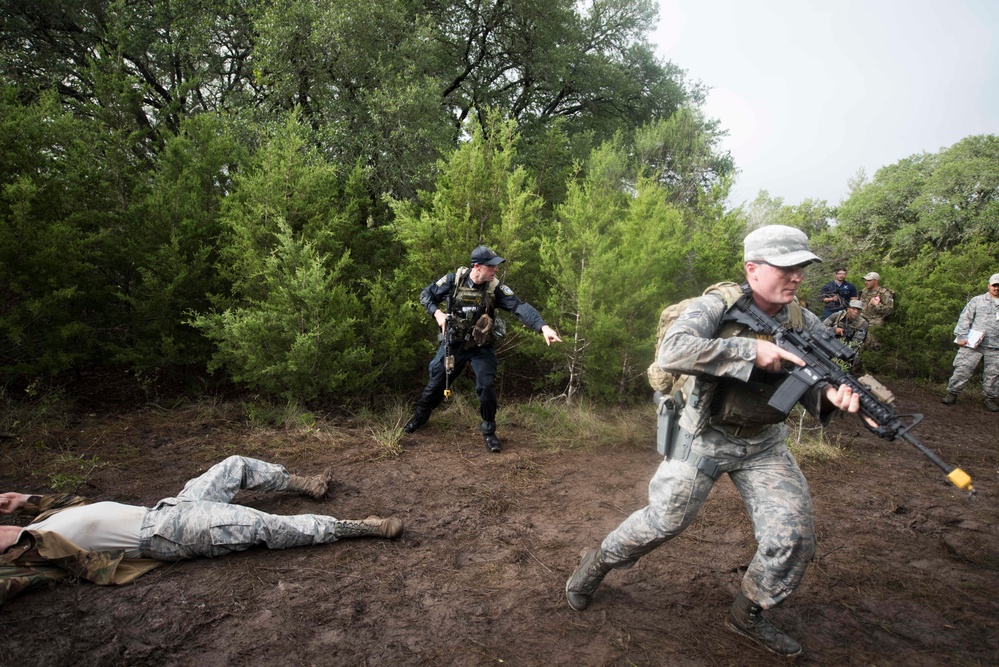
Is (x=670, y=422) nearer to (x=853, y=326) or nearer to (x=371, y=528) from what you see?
(x=371, y=528)

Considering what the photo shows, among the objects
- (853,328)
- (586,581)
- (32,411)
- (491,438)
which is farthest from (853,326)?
(32,411)

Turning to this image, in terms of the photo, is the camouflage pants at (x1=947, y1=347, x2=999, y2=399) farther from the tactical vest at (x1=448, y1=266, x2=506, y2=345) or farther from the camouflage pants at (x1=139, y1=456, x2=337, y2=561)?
the camouflage pants at (x1=139, y1=456, x2=337, y2=561)

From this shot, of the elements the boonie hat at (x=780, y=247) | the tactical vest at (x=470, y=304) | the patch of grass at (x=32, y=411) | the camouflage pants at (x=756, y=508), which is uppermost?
the boonie hat at (x=780, y=247)

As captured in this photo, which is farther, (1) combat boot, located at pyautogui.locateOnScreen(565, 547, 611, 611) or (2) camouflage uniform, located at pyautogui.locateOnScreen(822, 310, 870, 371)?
(2) camouflage uniform, located at pyautogui.locateOnScreen(822, 310, 870, 371)

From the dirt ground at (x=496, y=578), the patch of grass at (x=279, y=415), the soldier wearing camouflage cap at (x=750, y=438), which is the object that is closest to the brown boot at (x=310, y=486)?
the dirt ground at (x=496, y=578)

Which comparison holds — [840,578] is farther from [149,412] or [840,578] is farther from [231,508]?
[149,412]

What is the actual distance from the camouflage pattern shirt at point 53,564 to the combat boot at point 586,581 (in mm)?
2485

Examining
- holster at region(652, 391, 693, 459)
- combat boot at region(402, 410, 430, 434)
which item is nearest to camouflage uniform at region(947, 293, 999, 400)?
holster at region(652, 391, 693, 459)

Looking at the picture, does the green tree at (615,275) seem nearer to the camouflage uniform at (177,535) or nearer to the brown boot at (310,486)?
the brown boot at (310,486)

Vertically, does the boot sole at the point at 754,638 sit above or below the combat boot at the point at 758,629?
below

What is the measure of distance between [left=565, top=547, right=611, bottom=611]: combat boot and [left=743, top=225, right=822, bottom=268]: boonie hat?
1699 mm

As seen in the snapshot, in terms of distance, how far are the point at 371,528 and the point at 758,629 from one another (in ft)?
7.75

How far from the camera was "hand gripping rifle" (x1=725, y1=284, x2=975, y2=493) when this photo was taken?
7.03 feet

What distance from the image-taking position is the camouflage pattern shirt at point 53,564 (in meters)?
2.72
